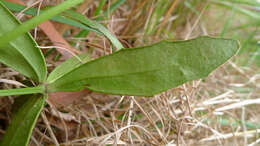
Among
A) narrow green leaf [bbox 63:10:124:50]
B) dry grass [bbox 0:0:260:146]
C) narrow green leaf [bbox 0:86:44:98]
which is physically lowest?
dry grass [bbox 0:0:260:146]

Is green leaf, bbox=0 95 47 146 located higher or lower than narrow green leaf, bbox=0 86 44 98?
lower

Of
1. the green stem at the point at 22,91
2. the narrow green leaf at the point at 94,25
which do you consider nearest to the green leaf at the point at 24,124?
the green stem at the point at 22,91

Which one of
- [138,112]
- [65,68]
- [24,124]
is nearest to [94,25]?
[65,68]

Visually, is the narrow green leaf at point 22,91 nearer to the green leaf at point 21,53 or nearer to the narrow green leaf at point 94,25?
the green leaf at point 21,53

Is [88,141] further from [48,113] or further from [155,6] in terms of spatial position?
[155,6]

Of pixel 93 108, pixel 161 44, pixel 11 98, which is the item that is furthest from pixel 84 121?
pixel 161 44

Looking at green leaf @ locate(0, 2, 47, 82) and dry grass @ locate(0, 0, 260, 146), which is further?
dry grass @ locate(0, 0, 260, 146)

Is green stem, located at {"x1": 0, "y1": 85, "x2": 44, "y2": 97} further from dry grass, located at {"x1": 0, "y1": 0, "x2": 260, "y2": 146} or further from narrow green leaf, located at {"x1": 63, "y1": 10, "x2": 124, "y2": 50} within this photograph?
narrow green leaf, located at {"x1": 63, "y1": 10, "x2": 124, "y2": 50}

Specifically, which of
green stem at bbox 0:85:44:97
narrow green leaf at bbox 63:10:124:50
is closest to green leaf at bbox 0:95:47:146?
green stem at bbox 0:85:44:97
